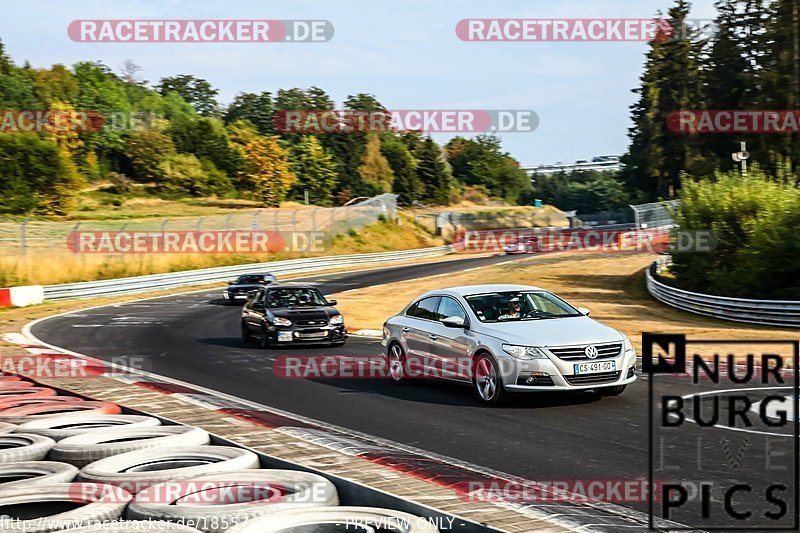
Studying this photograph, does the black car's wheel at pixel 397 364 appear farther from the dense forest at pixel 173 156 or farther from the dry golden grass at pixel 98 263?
the dense forest at pixel 173 156

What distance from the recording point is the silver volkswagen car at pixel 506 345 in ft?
37.6

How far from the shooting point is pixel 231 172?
110 metres

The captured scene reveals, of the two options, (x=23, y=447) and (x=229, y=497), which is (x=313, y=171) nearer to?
(x=23, y=447)

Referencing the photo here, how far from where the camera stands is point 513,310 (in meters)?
12.8

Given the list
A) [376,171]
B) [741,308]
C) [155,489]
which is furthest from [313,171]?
[155,489]

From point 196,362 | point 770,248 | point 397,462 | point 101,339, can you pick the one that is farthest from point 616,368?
point 770,248

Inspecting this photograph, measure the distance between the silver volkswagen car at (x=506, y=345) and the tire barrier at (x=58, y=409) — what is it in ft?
15.2

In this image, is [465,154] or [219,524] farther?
[465,154]

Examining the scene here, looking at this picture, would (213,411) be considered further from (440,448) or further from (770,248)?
(770,248)

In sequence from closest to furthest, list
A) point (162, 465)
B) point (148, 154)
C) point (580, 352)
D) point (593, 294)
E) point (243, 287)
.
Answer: point (162, 465), point (580, 352), point (243, 287), point (593, 294), point (148, 154)

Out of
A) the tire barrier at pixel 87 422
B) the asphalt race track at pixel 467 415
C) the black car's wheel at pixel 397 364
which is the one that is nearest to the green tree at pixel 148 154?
the asphalt race track at pixel 467 415

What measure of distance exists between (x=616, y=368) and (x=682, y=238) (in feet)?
73.0

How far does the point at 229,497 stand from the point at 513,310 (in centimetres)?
714

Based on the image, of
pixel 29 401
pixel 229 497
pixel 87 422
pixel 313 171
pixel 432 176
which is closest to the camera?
pixel 229 497
